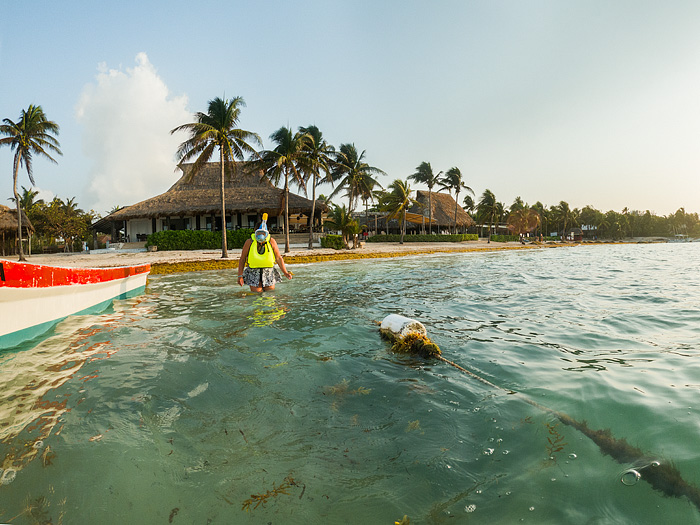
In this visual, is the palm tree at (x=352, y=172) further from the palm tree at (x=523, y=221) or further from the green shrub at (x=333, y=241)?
the palm tree at (x=523, y=221)

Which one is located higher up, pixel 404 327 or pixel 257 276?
pixel 257 276

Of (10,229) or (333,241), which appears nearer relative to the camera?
(333,241)

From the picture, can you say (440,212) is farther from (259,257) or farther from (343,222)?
(259,257)

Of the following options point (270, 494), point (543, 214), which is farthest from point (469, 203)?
point (270, 494)

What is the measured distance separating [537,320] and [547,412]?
13.2 ft

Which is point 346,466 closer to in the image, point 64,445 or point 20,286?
point 64,445

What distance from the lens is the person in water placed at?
338 inches

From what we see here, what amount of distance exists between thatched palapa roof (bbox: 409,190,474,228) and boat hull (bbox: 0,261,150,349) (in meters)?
48.7

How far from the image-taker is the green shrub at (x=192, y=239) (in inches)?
1135

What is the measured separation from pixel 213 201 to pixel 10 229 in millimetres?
18778

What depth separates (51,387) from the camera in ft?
11.2

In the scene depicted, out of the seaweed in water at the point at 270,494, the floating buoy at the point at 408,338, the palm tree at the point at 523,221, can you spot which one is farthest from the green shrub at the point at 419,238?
the seaweed in water at the point at 270,494

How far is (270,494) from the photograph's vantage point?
2.07m

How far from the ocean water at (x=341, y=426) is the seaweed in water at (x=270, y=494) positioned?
0.01 meters
